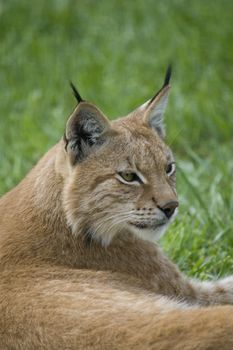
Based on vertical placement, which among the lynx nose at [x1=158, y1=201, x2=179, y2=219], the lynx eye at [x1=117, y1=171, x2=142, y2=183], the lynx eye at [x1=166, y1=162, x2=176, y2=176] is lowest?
the lynx nose at [x1=158, y1=201, x2=179, y2=219]

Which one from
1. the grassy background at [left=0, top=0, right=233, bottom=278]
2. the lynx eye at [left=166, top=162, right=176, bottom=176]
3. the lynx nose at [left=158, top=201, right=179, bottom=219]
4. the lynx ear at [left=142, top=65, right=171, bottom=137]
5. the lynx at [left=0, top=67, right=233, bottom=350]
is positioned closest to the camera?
the lynx at [left=0, top=67, right=233, bottom=350]

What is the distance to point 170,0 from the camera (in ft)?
39.0

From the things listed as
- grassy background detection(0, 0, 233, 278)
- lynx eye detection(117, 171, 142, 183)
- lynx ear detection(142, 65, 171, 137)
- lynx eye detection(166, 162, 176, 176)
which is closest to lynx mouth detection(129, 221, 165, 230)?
lynx eye detection(117, 171, 142, 183)

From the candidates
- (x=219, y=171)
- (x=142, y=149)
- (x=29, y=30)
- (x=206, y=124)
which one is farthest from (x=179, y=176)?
(x=29, y=30)

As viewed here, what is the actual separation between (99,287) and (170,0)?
692cm

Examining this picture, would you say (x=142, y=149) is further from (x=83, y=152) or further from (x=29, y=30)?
(x=29, y=30)

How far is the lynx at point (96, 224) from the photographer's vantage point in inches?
211

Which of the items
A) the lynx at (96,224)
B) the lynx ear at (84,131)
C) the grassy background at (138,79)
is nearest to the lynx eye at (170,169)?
the lynx at (96,224)

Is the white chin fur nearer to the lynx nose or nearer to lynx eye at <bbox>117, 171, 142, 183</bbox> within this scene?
the lynx nose

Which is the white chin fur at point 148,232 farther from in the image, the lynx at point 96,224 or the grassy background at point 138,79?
the grassy background at point 138,79

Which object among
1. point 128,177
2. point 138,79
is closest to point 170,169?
point 128,177

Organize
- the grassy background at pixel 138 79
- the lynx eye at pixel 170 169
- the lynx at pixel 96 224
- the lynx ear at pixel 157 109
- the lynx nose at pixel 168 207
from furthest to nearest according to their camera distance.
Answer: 1. the grassy background at pixel 138 79
2. the lynx ear at pixel 157 109
3. the lynx eye at pixel 170 169
4. the lynx nose at pixel 168 207
5. the lynx at pixel 96 224

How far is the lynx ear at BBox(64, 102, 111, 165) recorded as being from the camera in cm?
574

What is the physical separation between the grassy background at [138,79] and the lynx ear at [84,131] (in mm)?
1349
